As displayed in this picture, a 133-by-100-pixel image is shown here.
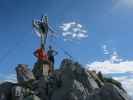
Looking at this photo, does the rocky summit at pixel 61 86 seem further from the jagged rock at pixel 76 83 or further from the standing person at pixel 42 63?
the standing person at pixel 42 63

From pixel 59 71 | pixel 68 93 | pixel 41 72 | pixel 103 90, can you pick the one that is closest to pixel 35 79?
pixel 41 72

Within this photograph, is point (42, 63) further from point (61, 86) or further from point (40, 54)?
point (61, 86)

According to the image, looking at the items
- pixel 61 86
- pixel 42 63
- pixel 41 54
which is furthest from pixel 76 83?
pixel 41 54

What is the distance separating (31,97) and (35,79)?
7296mm

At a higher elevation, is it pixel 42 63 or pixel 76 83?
pixel 42 63

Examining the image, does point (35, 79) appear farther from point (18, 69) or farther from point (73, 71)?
point (73, 71)

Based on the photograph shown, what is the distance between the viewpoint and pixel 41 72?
55.0 metres

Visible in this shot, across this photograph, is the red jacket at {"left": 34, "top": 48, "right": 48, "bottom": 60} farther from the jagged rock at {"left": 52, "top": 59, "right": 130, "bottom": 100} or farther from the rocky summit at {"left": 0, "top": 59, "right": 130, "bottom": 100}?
the jagged rock at {"left": 52, "top": 59, "right": 130, "bottom": 100}

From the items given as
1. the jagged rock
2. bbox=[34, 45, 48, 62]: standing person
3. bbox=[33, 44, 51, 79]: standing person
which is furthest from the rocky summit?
bbox=[34, 45, 48, 62]: standing person

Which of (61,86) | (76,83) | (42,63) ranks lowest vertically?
(61,86)

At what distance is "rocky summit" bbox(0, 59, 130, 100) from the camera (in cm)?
4756

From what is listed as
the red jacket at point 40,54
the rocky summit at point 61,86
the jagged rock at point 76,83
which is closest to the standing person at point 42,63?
the red jacket at point 40,54

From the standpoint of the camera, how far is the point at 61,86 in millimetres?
49656

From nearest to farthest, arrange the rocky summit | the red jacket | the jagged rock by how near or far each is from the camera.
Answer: the jagged rock < the rocky summit < the red jacket
